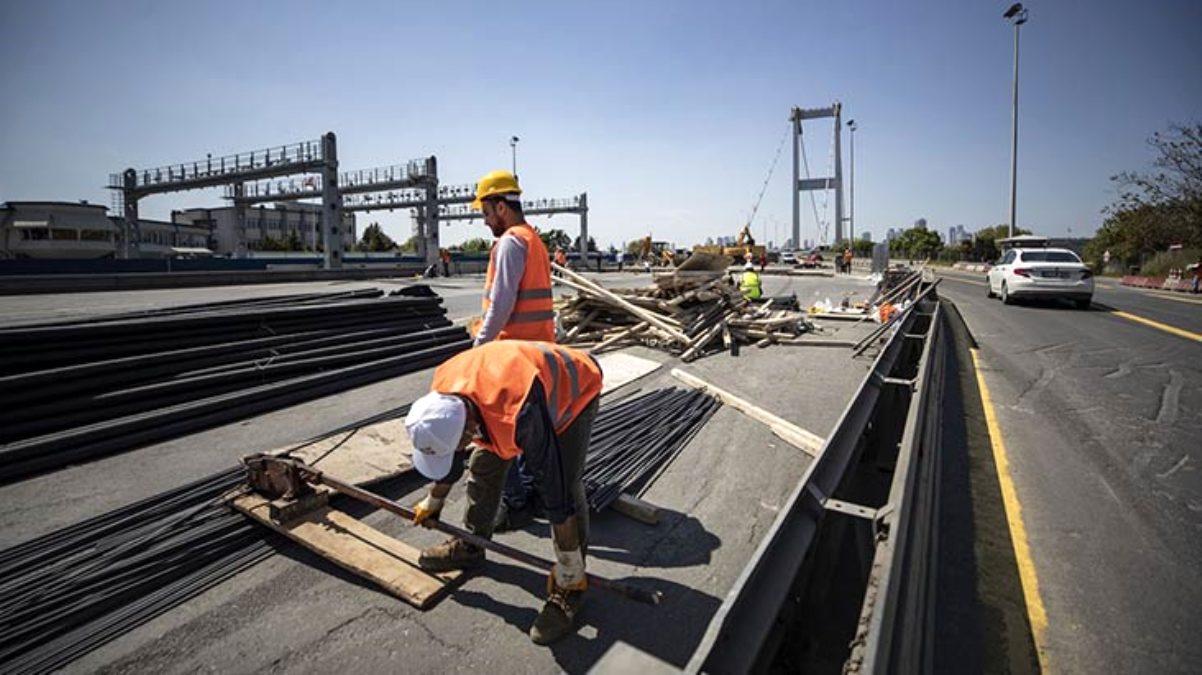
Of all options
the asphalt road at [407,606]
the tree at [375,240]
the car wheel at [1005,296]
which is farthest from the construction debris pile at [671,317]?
the tree at [375,240]

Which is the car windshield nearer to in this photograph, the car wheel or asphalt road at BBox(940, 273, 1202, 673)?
the car wheel

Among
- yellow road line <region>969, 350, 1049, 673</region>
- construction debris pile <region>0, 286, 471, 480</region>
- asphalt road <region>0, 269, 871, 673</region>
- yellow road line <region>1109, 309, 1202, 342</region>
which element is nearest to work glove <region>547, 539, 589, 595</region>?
asphalt road <region>0, 269, 871, 673</region>

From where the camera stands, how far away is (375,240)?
300 feet

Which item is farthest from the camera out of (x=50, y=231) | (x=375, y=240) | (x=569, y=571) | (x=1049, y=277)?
(x=375, y=240)

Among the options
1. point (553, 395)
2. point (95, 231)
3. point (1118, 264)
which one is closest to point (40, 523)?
point (553, 395)

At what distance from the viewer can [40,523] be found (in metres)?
3.54

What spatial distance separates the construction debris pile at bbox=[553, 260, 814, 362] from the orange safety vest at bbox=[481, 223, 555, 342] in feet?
19.6

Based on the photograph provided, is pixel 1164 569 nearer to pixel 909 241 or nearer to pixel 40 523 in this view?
pixel 40 523

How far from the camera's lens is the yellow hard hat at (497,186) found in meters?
3.30

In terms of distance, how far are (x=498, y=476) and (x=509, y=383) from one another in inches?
28.1

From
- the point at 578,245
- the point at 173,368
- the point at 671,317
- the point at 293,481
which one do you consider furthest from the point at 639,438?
the point at 578,245

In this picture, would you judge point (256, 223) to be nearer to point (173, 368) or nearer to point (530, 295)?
point (173, 368)

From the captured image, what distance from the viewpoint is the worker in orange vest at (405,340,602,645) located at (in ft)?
7.16

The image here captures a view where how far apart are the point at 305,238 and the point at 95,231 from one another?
92.1ft
